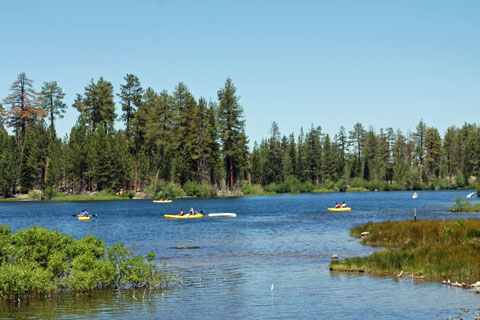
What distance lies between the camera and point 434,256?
2619 cm

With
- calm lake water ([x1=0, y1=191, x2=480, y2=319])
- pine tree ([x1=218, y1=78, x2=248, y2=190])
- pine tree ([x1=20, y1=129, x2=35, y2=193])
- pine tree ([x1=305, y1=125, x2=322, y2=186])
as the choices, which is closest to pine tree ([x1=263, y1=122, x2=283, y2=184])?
pine tree ([x1=305, y1=125, x2=322, y2=186])

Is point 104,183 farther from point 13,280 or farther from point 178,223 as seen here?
point 13,280

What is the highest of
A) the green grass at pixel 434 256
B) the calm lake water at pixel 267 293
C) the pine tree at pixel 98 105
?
the pine tree at pixel 98 105

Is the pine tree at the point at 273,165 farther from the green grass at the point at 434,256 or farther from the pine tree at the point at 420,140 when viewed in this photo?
the green grass at the point at 434,256

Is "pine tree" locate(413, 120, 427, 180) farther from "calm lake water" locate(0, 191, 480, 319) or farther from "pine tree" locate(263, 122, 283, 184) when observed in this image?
"calm lake water" locate(0, 191, 480, 319)

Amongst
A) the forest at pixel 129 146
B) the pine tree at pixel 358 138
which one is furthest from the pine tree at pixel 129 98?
the pine tree at pixel 358 138

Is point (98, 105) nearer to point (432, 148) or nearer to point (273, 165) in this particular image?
point (273, 165)

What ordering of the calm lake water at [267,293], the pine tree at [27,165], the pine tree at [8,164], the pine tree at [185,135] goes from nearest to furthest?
the calm lake water at [267,293]
the pine tree at [8,164]
the pine tree at [27,165]
the pine tree at [185,135]

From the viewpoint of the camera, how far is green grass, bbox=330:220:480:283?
24.3 m

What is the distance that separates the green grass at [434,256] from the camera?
79.7 ft

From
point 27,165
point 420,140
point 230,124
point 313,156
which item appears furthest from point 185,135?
point 420,140

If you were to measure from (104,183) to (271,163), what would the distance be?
67.0 m

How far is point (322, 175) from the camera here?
17450cm

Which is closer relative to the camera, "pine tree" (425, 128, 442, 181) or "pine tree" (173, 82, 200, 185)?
"pine tree" (173, 82, 200, 185)
